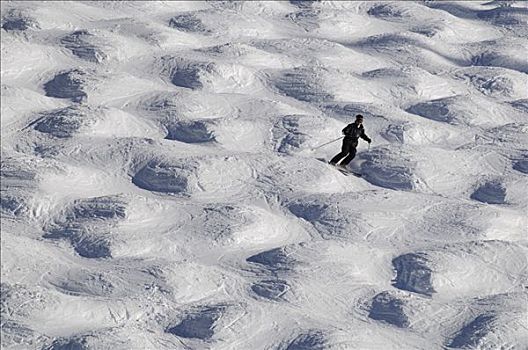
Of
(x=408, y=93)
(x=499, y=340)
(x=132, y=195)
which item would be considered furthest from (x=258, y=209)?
(x=408, y=93)

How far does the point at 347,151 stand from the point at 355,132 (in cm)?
23

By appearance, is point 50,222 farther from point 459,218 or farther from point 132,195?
point 459,218

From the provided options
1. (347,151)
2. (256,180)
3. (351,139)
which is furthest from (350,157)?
(256,180)

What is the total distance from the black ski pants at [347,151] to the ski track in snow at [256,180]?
0.18 m

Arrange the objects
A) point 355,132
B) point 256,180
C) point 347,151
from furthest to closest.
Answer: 1. point 347,151
2. point 355,132
3. point 256,180

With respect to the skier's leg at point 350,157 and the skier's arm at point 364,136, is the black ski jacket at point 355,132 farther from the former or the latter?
the skier's leg at point 350,157

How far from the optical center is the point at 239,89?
1434 centimetres

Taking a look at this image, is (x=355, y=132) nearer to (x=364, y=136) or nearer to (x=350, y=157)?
(x=364, y=136)

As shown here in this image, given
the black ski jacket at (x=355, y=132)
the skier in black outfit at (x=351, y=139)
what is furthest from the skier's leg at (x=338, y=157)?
the black ski jacket at (x=355, y=132)

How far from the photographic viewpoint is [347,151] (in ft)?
40.7

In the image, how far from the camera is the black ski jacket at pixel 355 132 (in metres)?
12.3

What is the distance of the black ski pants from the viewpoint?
40.5 feet

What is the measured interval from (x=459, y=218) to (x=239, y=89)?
3.82 metres

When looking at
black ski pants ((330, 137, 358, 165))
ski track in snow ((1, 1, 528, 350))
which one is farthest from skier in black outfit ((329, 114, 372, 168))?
ski track in snow ((1, 1, 528, 350))
